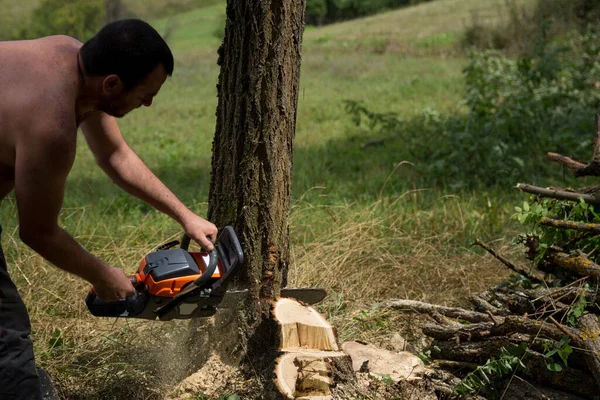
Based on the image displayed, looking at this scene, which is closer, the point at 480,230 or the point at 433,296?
the point at 433,296

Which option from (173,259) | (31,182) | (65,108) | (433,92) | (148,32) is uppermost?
(148,32)

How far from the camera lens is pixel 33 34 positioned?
21.5 meters

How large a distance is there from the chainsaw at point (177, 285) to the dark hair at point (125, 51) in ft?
2.49

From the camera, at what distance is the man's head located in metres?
2.43

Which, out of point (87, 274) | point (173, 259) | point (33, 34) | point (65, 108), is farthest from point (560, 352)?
→ point (33, 34)

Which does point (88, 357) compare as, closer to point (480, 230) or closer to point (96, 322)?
point (96, 322)

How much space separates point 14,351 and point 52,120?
869 mm

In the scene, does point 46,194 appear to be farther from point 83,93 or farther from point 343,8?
point 343,8

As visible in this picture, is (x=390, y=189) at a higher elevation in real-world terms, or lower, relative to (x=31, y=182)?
lower

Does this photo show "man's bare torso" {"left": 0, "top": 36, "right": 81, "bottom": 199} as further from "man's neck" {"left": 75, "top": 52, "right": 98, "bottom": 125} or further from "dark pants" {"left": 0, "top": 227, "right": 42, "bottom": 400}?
"dark pants" {"left": 0, "top": 227, "right": 42, "bottom": 400}

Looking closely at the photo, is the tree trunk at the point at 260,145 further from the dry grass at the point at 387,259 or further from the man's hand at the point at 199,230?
the dry grass at the point at 387,259

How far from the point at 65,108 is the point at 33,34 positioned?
21.1 m

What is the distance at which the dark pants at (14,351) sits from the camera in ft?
8.17

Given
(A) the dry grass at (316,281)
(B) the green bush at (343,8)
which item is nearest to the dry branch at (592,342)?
(A) the dry grass at (316,281)
